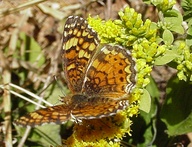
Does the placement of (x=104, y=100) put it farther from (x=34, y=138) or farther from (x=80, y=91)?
(x=34, y=138)

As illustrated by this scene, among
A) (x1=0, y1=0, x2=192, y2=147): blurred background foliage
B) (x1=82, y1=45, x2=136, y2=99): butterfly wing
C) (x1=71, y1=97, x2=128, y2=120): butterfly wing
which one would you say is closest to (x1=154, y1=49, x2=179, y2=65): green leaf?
(x1=0, y1=0, x2=192, y2=147): blurred background foliage

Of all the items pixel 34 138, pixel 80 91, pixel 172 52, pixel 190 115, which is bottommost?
pixel 34 138

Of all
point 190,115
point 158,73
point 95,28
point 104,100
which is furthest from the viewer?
point 158,73

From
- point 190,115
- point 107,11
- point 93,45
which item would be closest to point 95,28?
point 93,45

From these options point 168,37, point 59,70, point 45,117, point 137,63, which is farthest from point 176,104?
point 45,117

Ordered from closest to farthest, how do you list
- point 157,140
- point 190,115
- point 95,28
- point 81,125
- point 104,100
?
1. point 104,100
2. point 81,125
3. point 95,28
4. point 190,115
5. point 157,140

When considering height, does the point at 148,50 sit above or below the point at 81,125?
above

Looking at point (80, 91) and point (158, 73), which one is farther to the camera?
point (158, 73)

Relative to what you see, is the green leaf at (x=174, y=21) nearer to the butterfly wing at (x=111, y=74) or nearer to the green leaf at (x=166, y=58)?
the green leaf at (x=166, y=58)

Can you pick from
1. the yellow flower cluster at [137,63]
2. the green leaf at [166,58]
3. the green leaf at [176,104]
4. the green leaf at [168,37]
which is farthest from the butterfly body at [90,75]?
the green leaf at [176,104]
